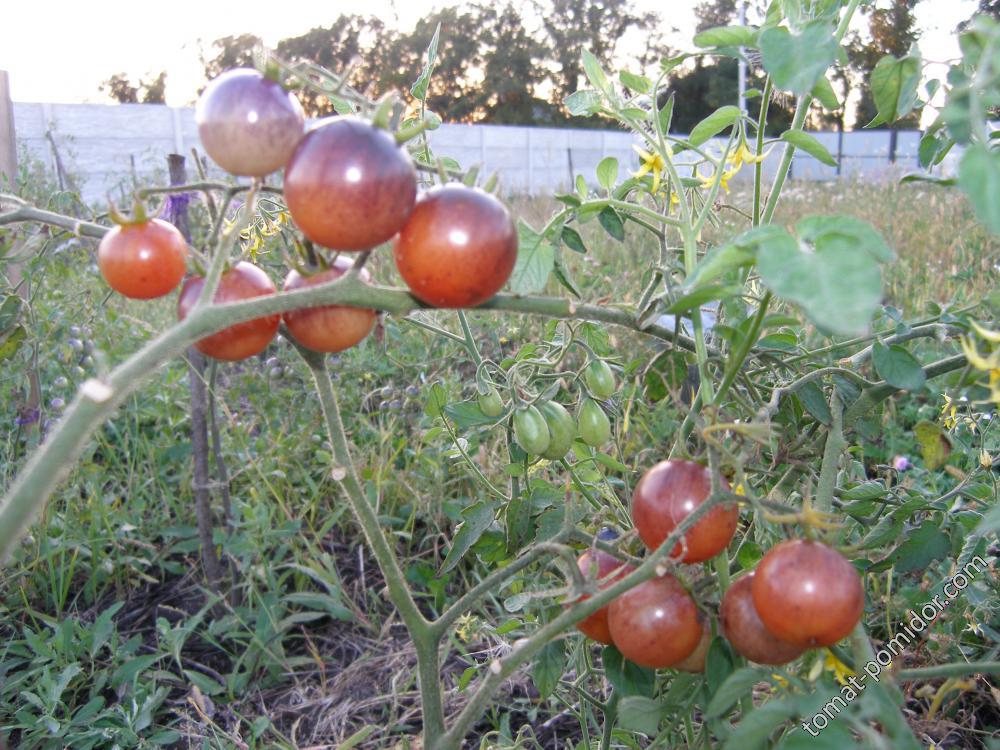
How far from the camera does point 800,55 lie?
1.82 ft

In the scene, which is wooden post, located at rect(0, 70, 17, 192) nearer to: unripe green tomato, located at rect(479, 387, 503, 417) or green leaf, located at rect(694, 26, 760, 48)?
unripe green tomato, located at rect(479, 387, 503, 417)

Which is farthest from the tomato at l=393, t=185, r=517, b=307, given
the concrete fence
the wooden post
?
the concrete fence

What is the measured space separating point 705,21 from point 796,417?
69.9 feet

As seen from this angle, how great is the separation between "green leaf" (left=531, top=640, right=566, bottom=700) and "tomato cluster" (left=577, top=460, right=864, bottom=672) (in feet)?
0.42

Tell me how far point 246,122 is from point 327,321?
0.50ft

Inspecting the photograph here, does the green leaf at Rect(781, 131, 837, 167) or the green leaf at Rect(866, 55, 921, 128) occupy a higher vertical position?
the green leaf at Rect(866, 55, 921, 128)

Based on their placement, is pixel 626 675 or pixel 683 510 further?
pixel 626 675

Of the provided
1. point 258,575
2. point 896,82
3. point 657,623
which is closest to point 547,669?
point 657,623

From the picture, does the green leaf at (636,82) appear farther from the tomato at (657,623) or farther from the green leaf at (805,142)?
the tomato at (657,623)

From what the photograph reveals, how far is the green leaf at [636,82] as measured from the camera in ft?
2.48

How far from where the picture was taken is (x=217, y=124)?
494 mm

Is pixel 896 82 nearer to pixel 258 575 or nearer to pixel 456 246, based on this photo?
pixel 456 246

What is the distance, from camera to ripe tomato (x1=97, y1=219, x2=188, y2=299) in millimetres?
578

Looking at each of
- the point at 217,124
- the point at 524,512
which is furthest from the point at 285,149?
the point at 524,512
